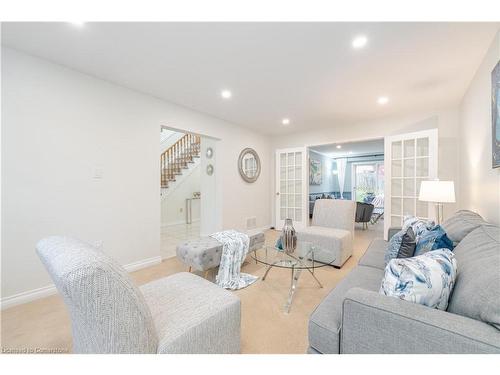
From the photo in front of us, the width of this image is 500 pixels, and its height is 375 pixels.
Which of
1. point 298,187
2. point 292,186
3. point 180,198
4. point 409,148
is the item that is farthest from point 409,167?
point 180,198

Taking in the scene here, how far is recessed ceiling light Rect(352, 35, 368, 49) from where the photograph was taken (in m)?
1.80

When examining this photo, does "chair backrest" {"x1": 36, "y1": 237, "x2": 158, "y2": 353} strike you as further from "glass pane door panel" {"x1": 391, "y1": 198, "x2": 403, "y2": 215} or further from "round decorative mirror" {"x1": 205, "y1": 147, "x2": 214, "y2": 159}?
"glass pane door panel" {"x1": 391, "y1": 198, "x2": 403, "y2": 215}

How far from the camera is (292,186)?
5055mm

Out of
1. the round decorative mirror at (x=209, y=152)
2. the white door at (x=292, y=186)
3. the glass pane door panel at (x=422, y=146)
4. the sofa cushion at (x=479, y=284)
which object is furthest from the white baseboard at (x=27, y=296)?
the glass pane door panel at (x=422, y=146)

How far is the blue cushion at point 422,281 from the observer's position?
93cm

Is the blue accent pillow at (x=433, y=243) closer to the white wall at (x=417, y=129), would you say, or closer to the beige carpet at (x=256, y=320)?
the beige carpet at (x=256, y=320)

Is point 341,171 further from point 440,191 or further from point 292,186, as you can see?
point 440,191

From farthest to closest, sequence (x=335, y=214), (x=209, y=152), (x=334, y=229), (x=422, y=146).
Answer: (x=209, y=152), (x=422, y=146), (x=335, y=214), (x=334, y=229)

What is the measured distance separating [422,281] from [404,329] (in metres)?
0.23

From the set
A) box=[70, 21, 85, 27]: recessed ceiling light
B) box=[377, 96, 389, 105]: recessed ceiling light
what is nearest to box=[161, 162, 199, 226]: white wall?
box=[70, 21, 85, 27]: recessed ceiling light

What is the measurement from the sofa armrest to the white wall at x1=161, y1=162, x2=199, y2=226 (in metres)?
5.64

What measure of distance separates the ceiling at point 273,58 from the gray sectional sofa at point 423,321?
1734 millimetres
